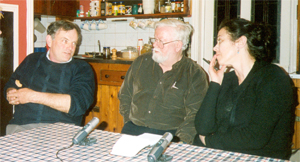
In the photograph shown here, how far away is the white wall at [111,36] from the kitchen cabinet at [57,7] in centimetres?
23

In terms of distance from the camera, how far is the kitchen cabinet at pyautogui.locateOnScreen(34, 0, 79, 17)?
372 centimetres

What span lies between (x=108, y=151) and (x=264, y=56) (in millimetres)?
1026

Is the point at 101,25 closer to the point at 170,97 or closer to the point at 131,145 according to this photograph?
the point at 170,97

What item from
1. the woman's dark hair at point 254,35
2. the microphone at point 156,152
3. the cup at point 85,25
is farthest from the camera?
the cup at point 85,25

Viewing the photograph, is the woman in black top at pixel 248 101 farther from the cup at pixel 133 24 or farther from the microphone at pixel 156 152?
the cup at pixel 133 24

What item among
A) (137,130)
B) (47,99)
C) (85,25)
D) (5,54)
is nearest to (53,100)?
(47,99)

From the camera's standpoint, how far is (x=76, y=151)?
3.50ft

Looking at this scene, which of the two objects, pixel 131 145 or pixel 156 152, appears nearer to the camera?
pixel 156 152

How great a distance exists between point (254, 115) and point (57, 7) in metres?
3.35

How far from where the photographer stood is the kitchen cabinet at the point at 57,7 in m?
3.72

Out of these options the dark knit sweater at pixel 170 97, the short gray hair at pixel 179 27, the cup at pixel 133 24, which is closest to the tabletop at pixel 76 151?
the dark knit sweater at pixel 170 97

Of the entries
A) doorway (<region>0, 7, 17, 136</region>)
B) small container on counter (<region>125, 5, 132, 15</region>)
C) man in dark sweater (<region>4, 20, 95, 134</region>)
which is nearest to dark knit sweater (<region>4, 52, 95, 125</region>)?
man in dark sweater (<region>4, 20, 95, 134</region>)

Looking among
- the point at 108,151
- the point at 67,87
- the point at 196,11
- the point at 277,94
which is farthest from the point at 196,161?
the point at 196,11

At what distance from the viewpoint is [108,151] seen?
107cm
